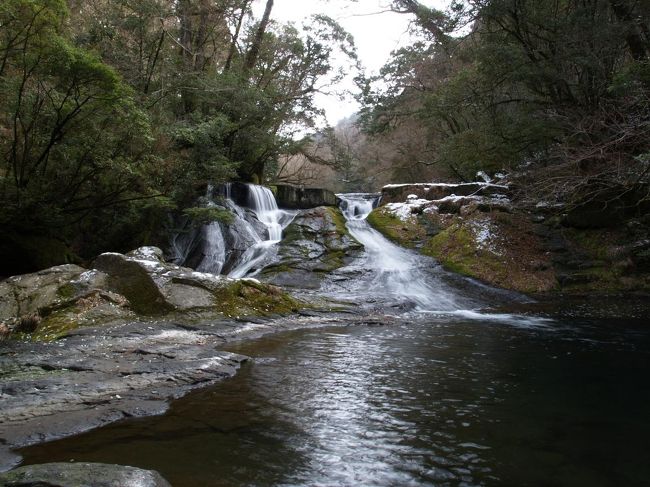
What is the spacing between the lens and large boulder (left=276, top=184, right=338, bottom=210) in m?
19.4

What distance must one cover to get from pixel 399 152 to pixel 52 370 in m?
26.3

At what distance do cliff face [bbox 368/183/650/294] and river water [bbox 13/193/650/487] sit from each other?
16.6ft

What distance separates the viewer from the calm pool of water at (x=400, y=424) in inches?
114

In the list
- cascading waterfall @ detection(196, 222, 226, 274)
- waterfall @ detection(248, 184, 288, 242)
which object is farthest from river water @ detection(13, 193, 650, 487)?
waterfall @ detection(248, 184, 288, 242)

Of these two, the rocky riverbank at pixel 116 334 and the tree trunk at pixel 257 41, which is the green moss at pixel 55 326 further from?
the tree trunk at pixel 257 41

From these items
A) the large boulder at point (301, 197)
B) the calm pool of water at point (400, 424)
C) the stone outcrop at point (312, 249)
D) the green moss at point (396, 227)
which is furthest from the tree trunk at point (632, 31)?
the large boulder at point (301, 197)

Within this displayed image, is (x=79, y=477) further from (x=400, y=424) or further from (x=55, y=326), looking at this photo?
(x=55, y=326)

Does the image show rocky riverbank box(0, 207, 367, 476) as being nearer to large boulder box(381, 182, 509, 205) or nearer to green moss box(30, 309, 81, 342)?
green moss box(30, 309, 81, 342)

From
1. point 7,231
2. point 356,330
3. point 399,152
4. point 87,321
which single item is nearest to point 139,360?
point 87,321

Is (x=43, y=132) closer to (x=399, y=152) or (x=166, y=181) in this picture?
(x=166, y=181)

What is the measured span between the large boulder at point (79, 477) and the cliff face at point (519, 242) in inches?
446

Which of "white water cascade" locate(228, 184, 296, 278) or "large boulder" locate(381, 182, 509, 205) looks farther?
"large boulder" locate(381, 182, 509, 205)

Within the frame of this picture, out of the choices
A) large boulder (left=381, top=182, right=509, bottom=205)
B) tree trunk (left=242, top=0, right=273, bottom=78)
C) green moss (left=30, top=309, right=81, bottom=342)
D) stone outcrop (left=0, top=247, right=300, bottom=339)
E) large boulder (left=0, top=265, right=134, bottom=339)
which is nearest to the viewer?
green moss (left=30, top=309, right=81, bottom=342)

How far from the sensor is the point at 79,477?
89.1 inches
